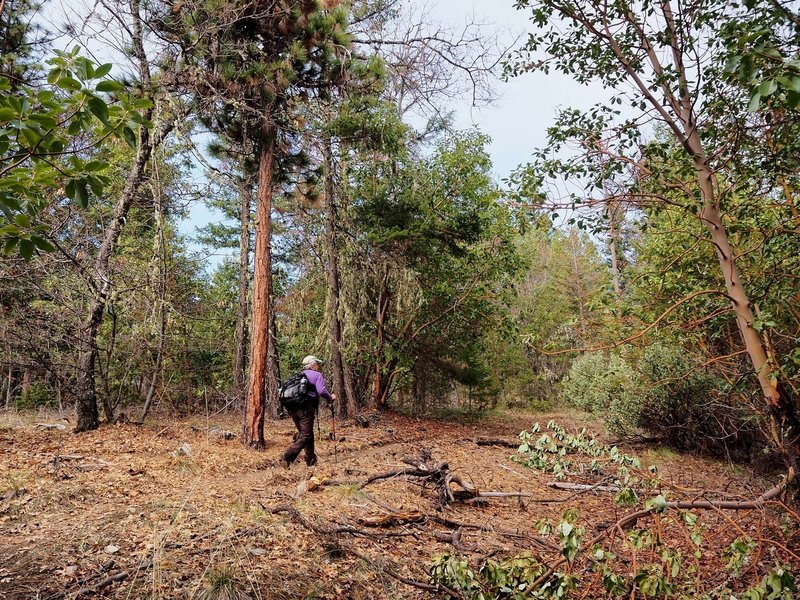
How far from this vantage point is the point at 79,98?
1702mm

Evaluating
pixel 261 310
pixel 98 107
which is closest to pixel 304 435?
pixel 261 310

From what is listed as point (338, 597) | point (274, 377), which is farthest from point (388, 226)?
point (338, 597)

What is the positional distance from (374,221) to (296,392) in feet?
22.0

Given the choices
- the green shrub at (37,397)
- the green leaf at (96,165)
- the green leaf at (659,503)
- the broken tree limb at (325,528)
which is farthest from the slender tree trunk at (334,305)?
the green leaf at (96,165)

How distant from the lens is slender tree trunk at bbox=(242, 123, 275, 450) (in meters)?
8.22

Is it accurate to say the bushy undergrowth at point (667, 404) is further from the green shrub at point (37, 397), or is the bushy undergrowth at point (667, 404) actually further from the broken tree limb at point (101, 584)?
the green shrub at point (37, 397)

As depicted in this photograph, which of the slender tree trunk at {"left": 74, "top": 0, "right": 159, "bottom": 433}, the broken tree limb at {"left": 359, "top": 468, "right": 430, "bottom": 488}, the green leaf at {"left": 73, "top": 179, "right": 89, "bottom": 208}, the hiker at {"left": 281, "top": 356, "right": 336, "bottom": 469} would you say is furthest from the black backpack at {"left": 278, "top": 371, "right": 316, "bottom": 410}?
the green leaf at {"left": 73, "top": 179, "right": 89, "bottom": 208}

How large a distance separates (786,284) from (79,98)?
6017 mm

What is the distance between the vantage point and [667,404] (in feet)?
32.3

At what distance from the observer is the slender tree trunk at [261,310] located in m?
8.22

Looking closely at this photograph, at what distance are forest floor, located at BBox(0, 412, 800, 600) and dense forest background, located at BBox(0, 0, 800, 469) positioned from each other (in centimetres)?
130

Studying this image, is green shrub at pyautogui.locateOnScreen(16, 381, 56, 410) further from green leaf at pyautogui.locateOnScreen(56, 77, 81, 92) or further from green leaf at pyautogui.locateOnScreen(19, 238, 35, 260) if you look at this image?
green leaf at pyautogui.locateOnScreen(56, 77, 81, 92)

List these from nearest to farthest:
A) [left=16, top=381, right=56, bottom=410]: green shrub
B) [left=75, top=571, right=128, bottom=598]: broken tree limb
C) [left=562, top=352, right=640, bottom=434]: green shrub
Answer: [left=75, top=571, right=128, bottom=598]: broken tree limb
[left=562, top=352, right=640, bottom=434]: green shrub
[left=16, top=381, right=56, bottom=410]: green shrub

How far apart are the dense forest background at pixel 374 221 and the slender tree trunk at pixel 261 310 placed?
0.04 metres
